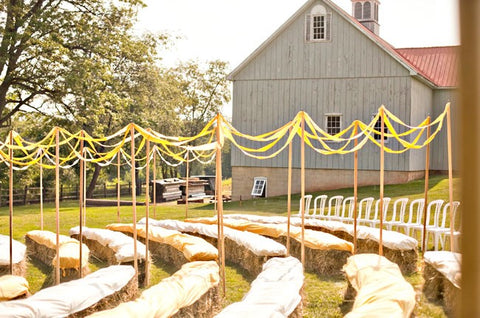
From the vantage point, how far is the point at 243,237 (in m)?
13.8

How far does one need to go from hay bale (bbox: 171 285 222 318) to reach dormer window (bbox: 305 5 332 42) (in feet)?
60.5

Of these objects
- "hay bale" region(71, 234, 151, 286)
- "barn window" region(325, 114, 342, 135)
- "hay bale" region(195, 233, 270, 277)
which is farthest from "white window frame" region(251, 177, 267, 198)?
"hay bale" region(195, 233, 270, 277)

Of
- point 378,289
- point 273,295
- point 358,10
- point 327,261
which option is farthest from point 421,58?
point 273,295

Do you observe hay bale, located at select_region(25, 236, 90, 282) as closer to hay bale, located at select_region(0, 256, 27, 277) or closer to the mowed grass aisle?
the mowed grass aisle

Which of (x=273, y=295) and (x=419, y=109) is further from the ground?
(x=419, y=109)

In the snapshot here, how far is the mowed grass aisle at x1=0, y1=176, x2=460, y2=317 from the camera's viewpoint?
1022 centimetres

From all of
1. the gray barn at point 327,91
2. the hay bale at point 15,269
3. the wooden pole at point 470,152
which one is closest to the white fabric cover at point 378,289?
the wooden pole at point 470,152

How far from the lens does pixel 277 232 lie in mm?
15117

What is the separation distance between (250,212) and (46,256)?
9.88 meters

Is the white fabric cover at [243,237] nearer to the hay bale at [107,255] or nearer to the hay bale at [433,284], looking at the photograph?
the hay bale at [107,255]

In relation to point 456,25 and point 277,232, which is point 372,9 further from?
point 456,25

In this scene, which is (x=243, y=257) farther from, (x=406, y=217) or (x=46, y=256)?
(x=406, y=217)

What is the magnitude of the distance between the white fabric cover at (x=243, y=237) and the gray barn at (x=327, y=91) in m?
11.2

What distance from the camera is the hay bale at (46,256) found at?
41.6ft
